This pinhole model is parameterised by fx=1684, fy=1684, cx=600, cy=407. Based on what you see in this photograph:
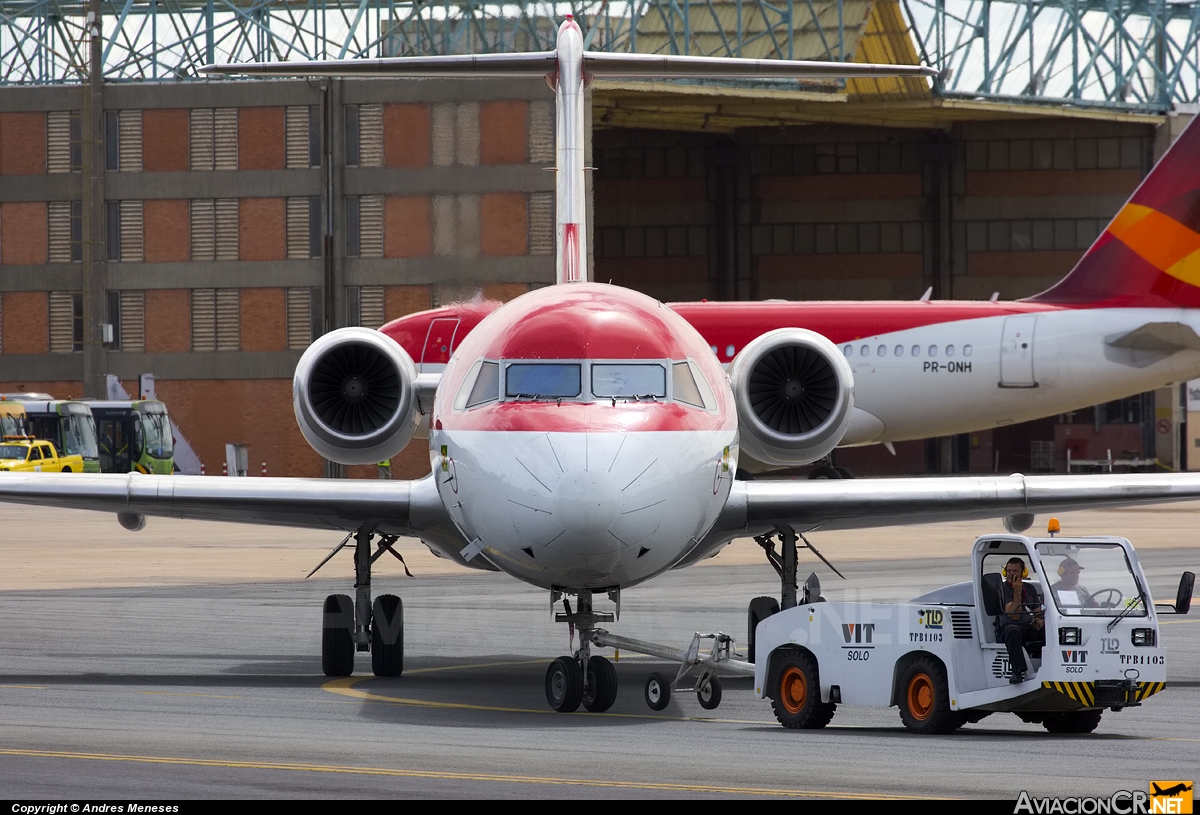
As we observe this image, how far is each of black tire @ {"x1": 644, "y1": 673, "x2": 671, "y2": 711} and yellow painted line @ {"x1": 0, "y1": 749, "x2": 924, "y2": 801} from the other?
353cm

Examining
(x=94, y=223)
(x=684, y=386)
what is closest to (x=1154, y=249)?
(x=684, y=386)

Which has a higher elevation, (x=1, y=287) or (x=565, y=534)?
(x=1, y=287)

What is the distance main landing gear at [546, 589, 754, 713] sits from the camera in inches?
530

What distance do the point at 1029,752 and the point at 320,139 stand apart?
1937 inches

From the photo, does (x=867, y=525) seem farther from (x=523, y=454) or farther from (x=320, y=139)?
(x=320, y=139)

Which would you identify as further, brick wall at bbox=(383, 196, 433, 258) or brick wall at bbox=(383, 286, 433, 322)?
brick wall at bbox=(383, 286, 433, 322)

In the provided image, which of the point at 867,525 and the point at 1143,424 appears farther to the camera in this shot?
the point at 1143,424

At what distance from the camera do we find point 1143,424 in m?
73.2

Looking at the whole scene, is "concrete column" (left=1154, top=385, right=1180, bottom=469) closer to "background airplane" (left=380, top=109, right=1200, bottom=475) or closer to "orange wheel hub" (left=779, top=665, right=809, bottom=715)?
"background airplane" (left=380, top=109, right=1200, bottom=475)

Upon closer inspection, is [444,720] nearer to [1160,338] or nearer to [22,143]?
[1160,338]

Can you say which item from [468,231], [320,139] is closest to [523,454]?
[468,231]

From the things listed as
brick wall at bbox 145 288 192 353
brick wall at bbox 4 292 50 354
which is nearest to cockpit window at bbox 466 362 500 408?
brick wall at bbox 145 288 192 353

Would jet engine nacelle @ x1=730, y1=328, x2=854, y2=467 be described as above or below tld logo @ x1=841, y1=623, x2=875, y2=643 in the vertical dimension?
above

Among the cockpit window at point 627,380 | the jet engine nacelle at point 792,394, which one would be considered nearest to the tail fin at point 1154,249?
the jet engine nacelle at point 792,394
